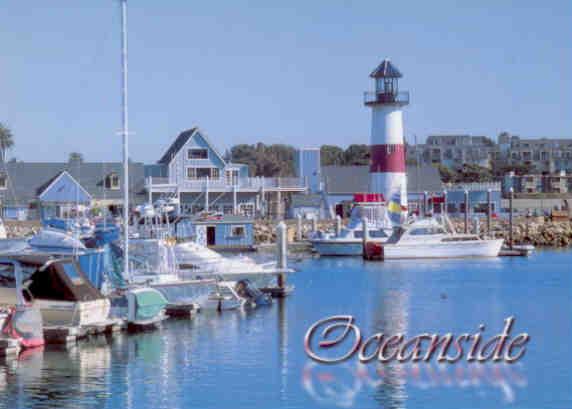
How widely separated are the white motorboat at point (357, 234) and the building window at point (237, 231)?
4066 mm

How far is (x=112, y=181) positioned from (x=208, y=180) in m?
7.79

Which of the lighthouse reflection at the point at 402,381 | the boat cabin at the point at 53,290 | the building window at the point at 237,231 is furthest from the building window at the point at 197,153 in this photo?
the lighthouse reflection at the point at 402,381

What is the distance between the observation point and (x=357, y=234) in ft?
226

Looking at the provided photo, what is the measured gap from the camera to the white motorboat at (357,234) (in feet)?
223

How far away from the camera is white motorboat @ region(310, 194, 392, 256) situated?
68.0m

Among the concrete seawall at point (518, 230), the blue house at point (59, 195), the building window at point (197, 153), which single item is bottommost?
the concrete seawall at point (518, 230)

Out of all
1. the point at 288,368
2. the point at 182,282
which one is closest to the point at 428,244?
the point at 182,282

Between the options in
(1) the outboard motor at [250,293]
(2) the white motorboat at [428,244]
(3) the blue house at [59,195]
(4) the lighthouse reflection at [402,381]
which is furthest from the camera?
(3) the blue house at [59,195]

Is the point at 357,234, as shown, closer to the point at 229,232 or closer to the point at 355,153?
the point at 229,232

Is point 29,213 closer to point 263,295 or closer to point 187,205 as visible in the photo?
point 187,205

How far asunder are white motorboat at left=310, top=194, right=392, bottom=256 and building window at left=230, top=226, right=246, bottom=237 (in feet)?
13.3

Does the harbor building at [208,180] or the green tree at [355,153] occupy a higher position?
the green tree at [355,153]

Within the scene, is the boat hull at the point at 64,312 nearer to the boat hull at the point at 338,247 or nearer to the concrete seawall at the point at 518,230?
the boat hull at the point at 338,247

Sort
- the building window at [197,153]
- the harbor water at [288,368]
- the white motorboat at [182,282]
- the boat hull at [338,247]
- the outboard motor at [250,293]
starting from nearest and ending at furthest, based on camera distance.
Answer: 1. the harbor water at [288,368]
2. the white motorboat at [182,282]
3. the outboard motor at [250,293]
4. the boat hull at [338,247]
5. the building window at [197,153]
